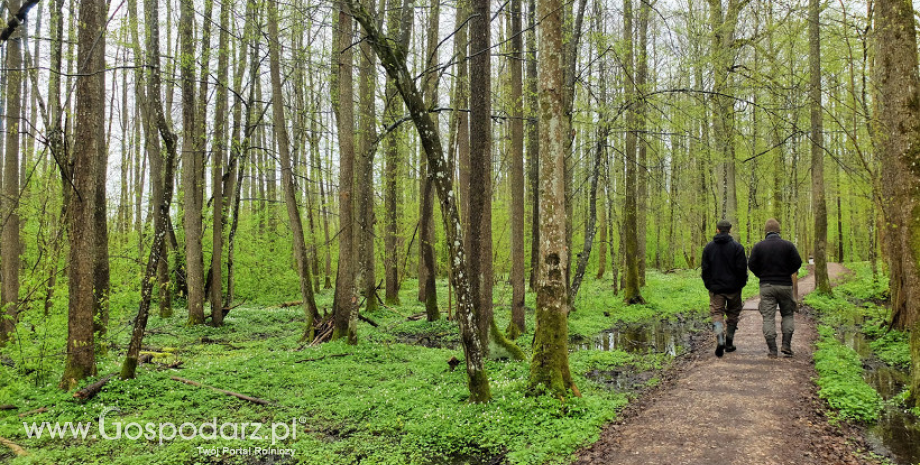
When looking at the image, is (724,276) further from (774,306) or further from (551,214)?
(551,214)

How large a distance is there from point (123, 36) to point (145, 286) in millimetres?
7480

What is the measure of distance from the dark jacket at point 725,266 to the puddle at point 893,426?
2.13m

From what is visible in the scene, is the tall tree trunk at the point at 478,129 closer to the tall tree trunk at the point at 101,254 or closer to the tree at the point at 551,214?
the tree at the point at 551,214

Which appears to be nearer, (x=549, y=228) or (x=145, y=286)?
(x=549, y=228)

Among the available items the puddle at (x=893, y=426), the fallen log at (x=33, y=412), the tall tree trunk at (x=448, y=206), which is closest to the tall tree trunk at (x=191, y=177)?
the fallen log at (x=33, y=412)

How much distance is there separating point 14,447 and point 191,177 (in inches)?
329

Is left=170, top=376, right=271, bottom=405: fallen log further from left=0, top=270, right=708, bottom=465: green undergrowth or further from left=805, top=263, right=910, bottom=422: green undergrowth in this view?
left=805, top=263, right=910, bottom=422: green undergrowth

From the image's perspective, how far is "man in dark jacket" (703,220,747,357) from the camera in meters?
7.49

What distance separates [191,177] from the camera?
11.9 m

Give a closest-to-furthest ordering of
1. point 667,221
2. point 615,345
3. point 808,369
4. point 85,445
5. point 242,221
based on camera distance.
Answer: point 85,445
point 808,369
point 615,345
point 242,221
point 667,221

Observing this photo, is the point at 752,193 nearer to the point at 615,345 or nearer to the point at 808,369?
the point at 615,345

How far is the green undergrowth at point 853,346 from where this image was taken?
5.36m

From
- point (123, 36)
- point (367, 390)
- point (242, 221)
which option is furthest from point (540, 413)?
point (242, 221)

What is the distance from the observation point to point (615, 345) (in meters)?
10.3
